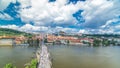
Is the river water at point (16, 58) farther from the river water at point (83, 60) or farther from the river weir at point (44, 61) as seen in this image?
the river water at point (83, 60)

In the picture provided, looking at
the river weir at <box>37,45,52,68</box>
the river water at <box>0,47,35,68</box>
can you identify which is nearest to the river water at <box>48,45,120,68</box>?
the river weir at <box>37,45,52,68</box>

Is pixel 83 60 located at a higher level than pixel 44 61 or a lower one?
lower

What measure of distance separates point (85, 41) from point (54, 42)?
5.33m

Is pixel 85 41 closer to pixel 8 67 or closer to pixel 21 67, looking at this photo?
pixel 21 67

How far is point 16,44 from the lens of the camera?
1030 inches

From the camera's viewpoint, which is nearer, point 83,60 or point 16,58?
point 16,58

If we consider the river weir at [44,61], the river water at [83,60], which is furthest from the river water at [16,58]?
the river water at [83,60]

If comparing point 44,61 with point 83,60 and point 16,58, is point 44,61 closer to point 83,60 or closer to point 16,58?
point 16,58

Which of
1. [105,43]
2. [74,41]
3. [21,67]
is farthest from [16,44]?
[21,67]

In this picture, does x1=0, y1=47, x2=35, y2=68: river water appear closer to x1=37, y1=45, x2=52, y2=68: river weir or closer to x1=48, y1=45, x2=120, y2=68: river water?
x1=37, y1=45, x2=52, y2=68: river weir

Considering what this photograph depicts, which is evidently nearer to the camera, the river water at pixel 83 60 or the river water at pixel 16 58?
the river water at pixel 16 58

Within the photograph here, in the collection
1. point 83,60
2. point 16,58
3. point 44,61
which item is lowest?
point 83,60

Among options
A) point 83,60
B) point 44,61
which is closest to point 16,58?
point 44,61

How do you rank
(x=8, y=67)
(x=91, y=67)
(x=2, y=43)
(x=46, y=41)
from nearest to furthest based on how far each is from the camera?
(x=8, y=67), (x=91, y=67), (x=2, y=43), (x=46, y=41)
